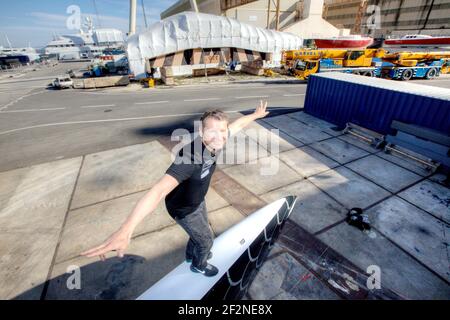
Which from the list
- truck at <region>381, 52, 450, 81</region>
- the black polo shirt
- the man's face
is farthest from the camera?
truck at <region>381, 52, 450, 81</region>

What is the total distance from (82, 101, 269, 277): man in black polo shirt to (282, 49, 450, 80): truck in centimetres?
2668

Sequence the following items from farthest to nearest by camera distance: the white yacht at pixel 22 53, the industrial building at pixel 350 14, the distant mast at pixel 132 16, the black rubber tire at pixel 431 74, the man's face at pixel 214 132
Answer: the white yacht at pixel 22 53 → the industrial building at pixel 350 14 → the distant mast at pixel 132 16 → the black rubber tire at pixel 431 74 → the man's face at pixel 214 132

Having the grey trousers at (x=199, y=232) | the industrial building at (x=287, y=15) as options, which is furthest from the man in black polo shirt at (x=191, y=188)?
the industrial building at (x=287, y=15)

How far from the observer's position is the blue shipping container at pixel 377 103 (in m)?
8.95

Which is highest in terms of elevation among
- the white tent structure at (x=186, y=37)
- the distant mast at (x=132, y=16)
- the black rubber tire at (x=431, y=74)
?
the distant mast at (x=132, y=16)

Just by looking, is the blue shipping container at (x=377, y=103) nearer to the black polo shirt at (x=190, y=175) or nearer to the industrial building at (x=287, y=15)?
the black polo shirt at (x=190, y=175)

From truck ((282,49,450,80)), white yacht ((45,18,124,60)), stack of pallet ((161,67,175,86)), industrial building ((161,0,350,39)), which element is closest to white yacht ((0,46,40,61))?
white yacht ((45,18,124,60))

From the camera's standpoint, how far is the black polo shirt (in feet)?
8.00

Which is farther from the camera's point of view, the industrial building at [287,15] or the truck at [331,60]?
the industrial building at [287,15]

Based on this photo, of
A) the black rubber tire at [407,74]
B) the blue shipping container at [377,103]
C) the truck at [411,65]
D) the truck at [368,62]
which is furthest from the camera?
the black rubber tire at [407,74]

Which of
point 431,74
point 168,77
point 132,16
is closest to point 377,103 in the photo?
point 168,77

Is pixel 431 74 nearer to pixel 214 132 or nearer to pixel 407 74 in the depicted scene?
pixel 407 74

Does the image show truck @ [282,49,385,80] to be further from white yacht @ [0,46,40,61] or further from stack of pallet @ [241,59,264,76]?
white yacht @ [0,46,40,61]

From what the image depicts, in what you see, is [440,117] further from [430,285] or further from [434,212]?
[430,285]
